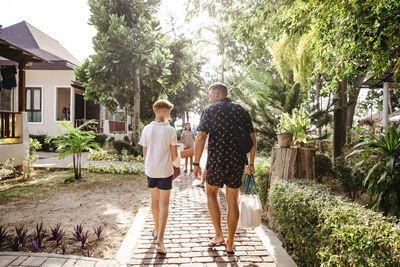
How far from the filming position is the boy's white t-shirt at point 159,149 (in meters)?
3.67

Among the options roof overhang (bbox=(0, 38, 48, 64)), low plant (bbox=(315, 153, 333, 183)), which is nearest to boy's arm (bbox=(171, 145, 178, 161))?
low plant (bbox=(315, 153, 333, 183))

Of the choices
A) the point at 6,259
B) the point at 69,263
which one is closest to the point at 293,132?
the point at 69,263

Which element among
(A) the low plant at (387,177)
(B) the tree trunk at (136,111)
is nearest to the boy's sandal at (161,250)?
(A) the low plant at (387,177)

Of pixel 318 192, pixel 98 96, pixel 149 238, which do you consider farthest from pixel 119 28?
pixel 318 192

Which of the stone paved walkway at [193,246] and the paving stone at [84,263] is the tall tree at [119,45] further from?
the paving stone at [84,263]

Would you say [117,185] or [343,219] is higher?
[343,219]

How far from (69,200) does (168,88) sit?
1096cm

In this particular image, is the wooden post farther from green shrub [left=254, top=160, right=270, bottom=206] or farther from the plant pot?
the plant pot

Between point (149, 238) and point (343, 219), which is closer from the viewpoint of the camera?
point (343, 219)

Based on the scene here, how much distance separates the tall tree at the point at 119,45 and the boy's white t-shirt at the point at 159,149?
31.0 ft

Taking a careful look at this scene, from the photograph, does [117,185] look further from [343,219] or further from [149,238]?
[343,219]

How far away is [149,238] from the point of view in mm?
4043

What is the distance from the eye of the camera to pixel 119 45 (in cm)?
1247

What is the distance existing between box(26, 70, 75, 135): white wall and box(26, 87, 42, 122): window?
0.96 ft
